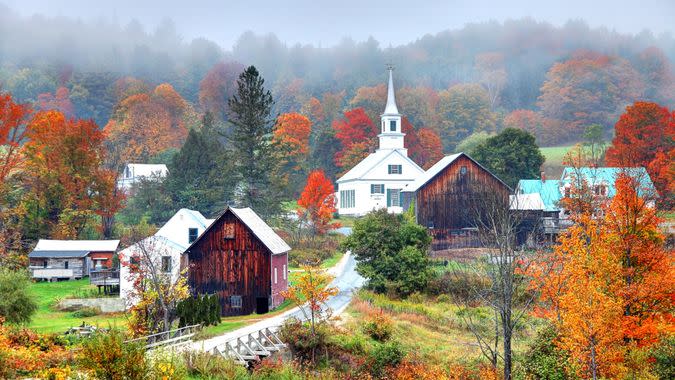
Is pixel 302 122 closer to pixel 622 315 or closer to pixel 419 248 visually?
pixel 419 248

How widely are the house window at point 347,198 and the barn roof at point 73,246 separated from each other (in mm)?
31132

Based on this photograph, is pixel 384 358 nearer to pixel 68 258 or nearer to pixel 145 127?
pixel 68 258

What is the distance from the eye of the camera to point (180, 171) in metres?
73.6

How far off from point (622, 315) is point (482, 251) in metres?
26.6

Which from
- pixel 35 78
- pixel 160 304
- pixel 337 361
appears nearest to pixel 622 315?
pixel 337 361

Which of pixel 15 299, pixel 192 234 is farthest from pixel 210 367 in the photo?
pixel 192 234

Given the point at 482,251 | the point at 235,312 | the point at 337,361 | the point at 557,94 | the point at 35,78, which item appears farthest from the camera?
the point at 35,78

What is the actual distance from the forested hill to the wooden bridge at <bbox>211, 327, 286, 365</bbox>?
86.2 metres

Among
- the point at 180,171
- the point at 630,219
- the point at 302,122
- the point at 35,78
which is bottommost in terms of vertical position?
the point at 630,219

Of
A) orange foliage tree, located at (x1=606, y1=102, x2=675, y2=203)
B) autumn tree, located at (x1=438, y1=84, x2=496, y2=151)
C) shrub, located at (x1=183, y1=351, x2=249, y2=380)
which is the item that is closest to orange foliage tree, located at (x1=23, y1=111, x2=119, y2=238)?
shrub, located at (x1=183, y1=351, x2=249, y2=380)

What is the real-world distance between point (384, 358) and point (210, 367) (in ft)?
29.8

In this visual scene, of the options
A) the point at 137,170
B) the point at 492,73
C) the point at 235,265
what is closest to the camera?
the point at 235,265

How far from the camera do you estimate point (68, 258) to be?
56.3m

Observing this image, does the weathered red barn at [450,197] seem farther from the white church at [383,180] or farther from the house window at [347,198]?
the house window at [347,198]
